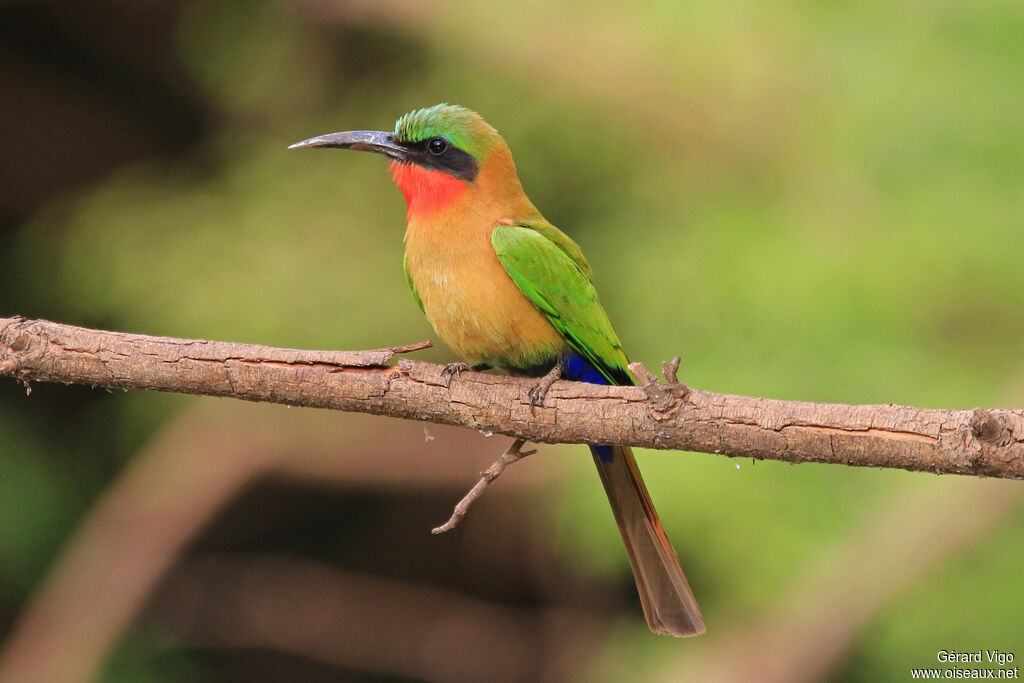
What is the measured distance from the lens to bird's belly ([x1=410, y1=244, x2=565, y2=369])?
114 inches

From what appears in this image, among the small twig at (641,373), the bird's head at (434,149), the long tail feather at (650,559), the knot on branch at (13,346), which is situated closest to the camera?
the small twig at (641,373)

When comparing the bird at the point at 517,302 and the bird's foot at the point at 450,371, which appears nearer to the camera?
the bird's foot at the point at 450,371

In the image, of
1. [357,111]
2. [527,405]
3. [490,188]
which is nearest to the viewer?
[527,405]

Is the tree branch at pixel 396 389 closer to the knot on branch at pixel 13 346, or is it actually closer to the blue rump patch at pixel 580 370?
the knot on branch at pixel 13 346

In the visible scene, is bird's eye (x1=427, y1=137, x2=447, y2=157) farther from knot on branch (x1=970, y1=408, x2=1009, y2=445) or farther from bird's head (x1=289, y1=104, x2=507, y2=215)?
knot on branch (x1=970, y1=408, x2=1009, y2=445)

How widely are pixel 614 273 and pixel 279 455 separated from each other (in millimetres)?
1761

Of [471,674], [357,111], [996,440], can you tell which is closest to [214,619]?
[471,674]

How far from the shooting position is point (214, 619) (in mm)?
5320

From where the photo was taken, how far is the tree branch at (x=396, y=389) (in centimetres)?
227

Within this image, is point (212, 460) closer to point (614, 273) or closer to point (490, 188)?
point (614, 273)

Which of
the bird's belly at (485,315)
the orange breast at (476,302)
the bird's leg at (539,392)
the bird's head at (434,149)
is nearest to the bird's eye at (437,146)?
the bird's head at (434,149)

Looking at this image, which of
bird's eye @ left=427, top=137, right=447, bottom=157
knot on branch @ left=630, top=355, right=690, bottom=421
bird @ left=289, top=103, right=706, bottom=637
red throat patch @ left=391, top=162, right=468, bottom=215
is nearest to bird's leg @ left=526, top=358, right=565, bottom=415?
bird @ left=289, top=103, right=706, bottom=637

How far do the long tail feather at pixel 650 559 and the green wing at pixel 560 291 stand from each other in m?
0.28

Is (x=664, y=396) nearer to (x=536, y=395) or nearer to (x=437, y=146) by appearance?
(x=536, y=395)
